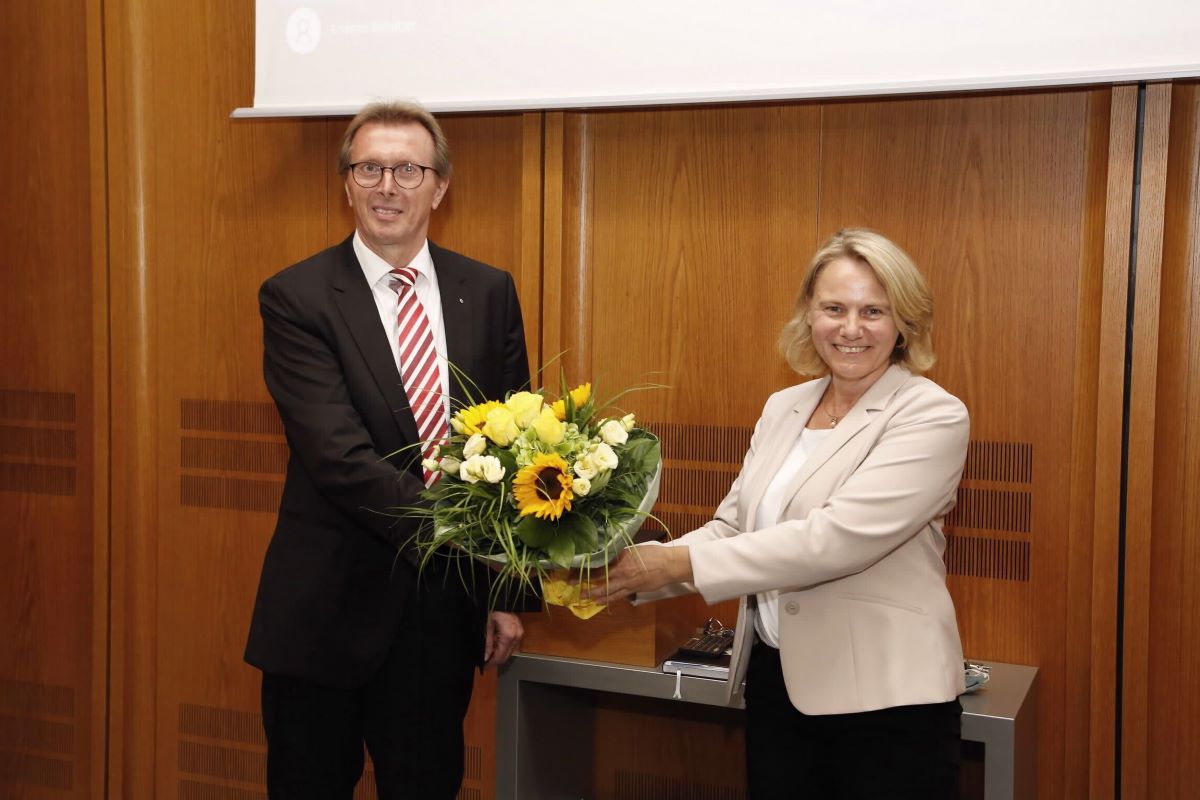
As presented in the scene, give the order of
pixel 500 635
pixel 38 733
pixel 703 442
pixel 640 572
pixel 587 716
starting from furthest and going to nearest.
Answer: pixel 38 733
pixel 587 716
pixel 703 442
pixel 500 635
pixel 640 572

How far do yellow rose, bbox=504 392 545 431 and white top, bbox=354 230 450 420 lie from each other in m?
0.38

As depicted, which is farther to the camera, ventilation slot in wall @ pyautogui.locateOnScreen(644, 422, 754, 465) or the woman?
ventilation slot in wall @ pyautogui.locateOnScreen(644, 422, 754, 465)

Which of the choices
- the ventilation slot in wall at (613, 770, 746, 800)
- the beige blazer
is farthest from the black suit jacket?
the ventilation slot in wall at (613, 770, 746, 800)

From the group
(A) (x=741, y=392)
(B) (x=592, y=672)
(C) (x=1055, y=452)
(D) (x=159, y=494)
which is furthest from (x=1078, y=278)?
(D) (x=159, y=494)

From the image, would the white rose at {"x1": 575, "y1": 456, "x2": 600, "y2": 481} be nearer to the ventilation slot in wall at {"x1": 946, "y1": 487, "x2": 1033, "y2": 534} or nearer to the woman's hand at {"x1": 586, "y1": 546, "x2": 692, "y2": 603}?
the woman's hand at {"x1": 586, "y1": 546, "x2": 692, "y2": 603}

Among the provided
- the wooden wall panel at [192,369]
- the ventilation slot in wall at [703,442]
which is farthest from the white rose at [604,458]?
the wooden wall panel at [192,369]

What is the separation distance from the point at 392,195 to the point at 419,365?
1.21ft

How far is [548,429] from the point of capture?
1981 millimetres

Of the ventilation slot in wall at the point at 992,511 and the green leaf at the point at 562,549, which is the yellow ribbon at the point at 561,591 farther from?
the ventilation slot in wall at the point at 992,511

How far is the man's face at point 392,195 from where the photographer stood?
2.42m

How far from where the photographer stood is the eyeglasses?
7.98 ft

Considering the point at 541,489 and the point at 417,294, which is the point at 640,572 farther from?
the point at 417,294

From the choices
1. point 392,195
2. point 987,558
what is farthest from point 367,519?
point 987,558

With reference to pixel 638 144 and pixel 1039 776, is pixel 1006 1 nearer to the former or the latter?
pixel 638 144
